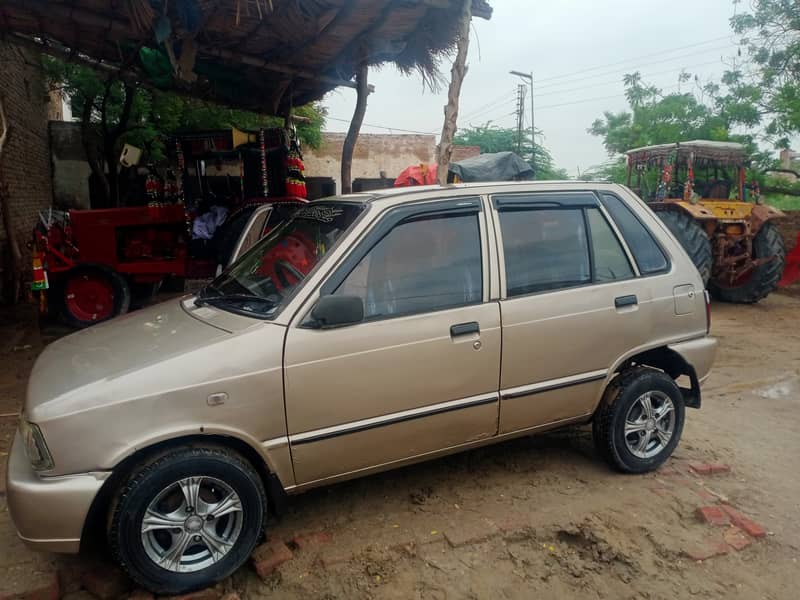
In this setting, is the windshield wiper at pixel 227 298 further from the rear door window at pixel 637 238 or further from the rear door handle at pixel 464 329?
the rear door window at pixel 637 238

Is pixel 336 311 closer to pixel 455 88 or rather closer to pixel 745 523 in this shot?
pixel 745 523

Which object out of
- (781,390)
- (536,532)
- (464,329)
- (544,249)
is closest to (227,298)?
(464,329)

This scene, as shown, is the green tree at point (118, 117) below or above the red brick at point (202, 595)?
above

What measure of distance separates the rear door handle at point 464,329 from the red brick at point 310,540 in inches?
49.3

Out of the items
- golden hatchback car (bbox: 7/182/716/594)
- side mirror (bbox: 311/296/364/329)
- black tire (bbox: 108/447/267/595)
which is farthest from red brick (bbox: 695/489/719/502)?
black tire (bbox: 108/447/267/595)

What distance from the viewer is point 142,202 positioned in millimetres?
12961

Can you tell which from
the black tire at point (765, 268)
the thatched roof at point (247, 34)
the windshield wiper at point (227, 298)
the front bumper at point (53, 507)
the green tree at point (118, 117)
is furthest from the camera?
the green tree at point (118, 117)

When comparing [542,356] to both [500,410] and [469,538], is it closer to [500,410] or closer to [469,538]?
[500,410]

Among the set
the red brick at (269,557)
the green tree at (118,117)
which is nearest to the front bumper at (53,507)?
the red brick at (269,557)

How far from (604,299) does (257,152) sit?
588 centimetres

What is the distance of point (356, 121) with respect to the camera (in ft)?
22.3

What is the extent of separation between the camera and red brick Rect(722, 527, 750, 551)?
2.88 metres

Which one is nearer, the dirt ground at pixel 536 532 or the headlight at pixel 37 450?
the headlight at pixel 37 450

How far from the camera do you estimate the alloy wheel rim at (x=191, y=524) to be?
2443 mm
